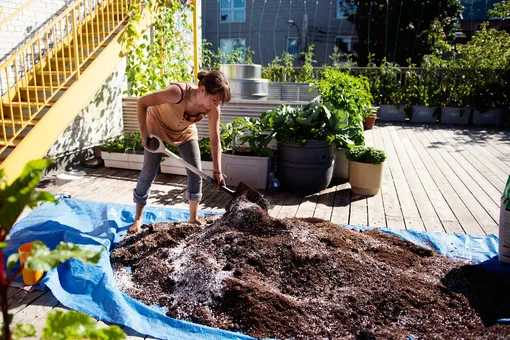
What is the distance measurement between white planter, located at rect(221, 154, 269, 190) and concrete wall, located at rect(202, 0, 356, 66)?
1155 cm

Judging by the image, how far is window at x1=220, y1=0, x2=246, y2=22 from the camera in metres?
15.8

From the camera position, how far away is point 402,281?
7.77 feet

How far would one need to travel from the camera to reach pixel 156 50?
20.8 feet

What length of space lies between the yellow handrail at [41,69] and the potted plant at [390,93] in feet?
20.2

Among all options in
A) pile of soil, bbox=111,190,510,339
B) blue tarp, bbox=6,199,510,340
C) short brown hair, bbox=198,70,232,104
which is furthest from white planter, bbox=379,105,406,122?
short brown hair, bbox=198,70,232,104

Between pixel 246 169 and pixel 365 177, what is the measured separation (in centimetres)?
126

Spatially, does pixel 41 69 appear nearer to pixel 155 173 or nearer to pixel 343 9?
pixel 155 173

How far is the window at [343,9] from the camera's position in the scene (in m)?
14.3

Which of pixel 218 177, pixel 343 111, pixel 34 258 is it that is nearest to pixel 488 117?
pixel 343 111

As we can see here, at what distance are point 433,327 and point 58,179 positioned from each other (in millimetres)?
4237

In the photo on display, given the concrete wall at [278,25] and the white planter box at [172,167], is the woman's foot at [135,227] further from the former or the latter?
the concrete wall at [278,25]

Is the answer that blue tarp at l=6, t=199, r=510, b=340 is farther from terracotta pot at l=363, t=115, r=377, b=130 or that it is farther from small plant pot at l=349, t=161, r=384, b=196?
terracotta pot at l=363, t=115, r=377, b=130

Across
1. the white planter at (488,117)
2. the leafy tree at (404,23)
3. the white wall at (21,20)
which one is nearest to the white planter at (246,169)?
the white wall at (21,20)

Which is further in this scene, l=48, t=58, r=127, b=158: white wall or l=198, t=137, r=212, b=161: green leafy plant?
l=48, t=58, r=127, b=158: white wall
